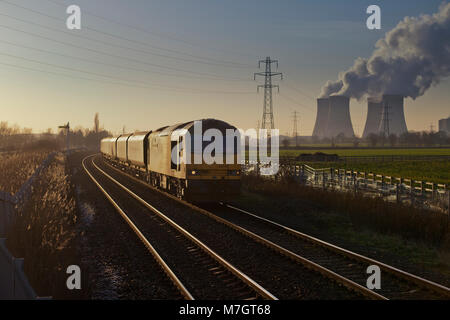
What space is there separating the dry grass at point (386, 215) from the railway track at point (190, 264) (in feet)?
19.9

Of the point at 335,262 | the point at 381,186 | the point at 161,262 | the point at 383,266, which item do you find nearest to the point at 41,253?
the point at 161,262

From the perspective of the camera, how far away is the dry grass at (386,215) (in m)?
12.5

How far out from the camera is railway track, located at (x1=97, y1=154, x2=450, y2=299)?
7.35 m

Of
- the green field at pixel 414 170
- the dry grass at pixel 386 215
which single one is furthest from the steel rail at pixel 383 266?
the green field at pixel 414 170

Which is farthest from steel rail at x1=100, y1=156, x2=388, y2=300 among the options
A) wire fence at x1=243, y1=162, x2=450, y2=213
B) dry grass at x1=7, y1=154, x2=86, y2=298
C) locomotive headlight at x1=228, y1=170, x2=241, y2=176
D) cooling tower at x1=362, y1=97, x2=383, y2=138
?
cooling tower at x1=362, y1=97, x2=383, y2=138

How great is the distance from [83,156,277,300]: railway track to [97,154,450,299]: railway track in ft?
5.18

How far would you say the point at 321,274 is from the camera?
8.40 meters

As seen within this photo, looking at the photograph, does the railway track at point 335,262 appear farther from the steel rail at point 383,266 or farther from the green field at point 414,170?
the green field at point 414,170

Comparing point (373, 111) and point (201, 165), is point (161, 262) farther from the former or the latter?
point (373, 111)

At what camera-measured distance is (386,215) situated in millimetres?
14688

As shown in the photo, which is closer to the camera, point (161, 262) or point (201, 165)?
point (161, 262)

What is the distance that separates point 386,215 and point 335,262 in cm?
620

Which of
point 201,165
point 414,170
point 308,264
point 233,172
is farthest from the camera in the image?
point 414,170
